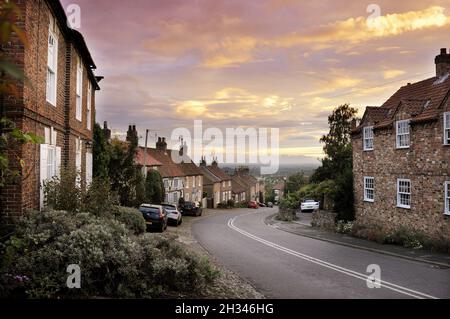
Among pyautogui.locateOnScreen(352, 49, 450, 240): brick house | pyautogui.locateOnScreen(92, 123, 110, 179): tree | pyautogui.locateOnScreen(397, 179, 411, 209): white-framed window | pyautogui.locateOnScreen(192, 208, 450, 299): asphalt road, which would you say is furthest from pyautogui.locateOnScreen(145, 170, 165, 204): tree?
pyautogui.locateOnScreen(397, 179, 411, 209): white-framed window

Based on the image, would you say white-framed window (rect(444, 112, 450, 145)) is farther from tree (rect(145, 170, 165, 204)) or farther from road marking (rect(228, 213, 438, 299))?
tree (rect(145, 170, 165, 204))

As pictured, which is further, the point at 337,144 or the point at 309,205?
the point at 309,205

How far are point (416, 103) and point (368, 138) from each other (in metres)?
4.51

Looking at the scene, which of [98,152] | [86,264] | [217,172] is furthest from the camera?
[217,172]

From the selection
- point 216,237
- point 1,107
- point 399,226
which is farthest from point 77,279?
point 399,226

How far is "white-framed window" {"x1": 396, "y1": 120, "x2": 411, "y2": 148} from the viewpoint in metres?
20.8

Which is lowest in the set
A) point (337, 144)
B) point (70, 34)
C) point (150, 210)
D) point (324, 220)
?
point (324, 220)

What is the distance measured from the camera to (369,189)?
2494cm

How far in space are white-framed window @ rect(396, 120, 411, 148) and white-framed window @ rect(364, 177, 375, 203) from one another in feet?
11.7

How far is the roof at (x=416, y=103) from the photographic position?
776 inches

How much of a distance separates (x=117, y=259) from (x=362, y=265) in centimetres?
937

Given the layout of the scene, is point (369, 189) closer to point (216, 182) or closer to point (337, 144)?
point (337, 144)

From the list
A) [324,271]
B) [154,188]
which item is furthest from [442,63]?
[154,188]
